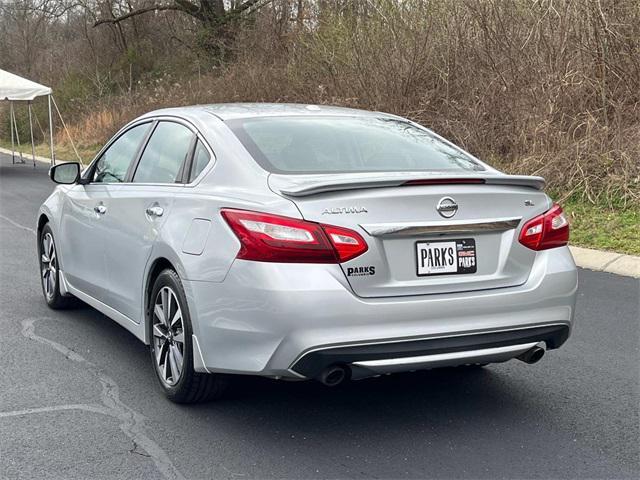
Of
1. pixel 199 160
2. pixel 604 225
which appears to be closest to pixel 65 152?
pixel 604 225

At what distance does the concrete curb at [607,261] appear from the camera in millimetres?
8258

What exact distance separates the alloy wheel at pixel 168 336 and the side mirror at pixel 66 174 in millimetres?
1921

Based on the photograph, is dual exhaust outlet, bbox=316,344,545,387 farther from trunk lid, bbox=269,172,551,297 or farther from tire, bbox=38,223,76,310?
tire, bbox=38,223,76,310

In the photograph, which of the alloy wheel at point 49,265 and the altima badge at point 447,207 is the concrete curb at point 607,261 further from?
the alloy wheel at point 49,265

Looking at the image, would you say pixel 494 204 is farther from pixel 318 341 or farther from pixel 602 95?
pixel 602 95

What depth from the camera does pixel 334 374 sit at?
12.4 ft

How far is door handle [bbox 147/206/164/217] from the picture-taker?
Answer: 4613 mm

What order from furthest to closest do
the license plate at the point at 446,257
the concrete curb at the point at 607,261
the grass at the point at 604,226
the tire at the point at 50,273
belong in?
the grass at the point at 604,226, the concrete curb at the point at 607,261, the tire at the point at 50,273, the license plate at the point at 446,257

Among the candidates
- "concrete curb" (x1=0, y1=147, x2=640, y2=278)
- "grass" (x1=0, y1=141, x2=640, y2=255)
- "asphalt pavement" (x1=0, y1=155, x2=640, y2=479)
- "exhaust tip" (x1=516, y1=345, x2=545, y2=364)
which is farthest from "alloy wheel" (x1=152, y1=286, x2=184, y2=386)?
"grass" (x1=0, y1=141, x2=640, y2=255)

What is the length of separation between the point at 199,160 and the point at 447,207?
4.76ft

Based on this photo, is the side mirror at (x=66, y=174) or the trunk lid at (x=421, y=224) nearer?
the trunk lid at (x=421, y=224)

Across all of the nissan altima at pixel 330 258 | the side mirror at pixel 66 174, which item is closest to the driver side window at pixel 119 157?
the side mirror at pixel 66 174

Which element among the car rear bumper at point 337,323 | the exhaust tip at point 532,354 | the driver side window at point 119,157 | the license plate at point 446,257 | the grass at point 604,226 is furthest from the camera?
the grass at point 604,226

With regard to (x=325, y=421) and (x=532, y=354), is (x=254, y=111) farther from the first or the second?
(x=532, y=354)
